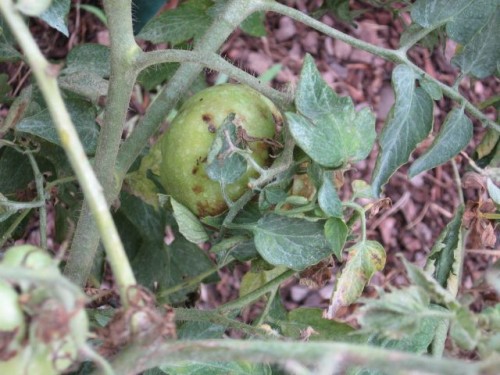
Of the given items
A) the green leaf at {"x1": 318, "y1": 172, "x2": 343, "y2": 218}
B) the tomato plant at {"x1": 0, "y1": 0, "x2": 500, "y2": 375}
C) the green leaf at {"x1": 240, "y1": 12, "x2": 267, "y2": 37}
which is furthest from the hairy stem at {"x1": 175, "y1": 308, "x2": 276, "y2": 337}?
the green leaf at {"x1": 240, "y1": 12, "x2": 267, "y2": 37}

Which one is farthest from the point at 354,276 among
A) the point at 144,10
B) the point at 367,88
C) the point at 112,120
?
the point at 367,88

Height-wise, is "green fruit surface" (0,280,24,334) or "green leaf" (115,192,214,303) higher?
"green fruit surface" (0,280,24,334)

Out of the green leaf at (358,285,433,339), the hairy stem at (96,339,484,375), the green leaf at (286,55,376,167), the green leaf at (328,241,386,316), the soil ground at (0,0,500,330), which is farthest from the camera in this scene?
A: the soil ground at (0,0,500,330)

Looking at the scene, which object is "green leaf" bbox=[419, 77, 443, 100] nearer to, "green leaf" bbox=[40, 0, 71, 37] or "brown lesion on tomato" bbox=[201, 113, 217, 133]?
"brown lesion on tomato" bbox=[201, 113, 217, 133]

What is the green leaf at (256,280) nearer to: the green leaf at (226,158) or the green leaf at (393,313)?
the green leaf at (226,158)

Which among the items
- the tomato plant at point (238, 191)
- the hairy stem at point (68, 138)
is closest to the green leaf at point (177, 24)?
the tomato plant at point (238, 191)

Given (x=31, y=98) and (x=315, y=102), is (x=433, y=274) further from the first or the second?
(x=31, y=98)

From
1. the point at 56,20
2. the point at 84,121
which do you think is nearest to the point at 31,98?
the point at 84,121

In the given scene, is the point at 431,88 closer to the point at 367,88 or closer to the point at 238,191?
the point at 238,191
